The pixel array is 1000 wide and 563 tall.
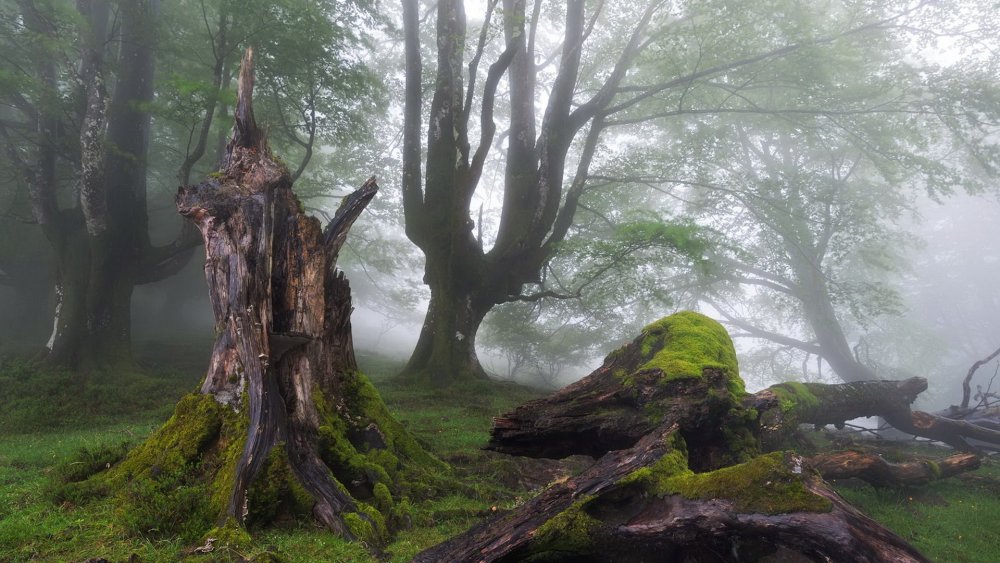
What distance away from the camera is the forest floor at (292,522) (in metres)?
3.52

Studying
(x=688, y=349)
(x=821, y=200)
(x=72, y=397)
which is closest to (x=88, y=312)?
(x=72, y=397)

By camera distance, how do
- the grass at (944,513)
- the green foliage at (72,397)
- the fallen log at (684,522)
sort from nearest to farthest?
the fallen log at (684,522)
the grass at (944,513)
the green foliage at (72,397)

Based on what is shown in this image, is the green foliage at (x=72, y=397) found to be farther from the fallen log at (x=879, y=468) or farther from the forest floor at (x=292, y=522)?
the fallen log at (x=879, y=468)

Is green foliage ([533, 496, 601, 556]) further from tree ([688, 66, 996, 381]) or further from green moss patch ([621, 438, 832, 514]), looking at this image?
tree ([688, 66, 996, 381])

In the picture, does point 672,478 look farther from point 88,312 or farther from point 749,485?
point 88,312

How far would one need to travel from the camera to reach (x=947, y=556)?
197 inches

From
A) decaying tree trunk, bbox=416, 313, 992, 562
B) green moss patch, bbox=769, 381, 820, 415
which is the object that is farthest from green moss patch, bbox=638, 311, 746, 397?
green moss patch, bbox=769, 381, 820, 415

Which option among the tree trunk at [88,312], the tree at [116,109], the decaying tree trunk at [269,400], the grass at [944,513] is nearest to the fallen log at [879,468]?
the grass at [944,513]

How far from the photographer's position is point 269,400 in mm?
4648

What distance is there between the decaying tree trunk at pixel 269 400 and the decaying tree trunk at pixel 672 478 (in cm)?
142

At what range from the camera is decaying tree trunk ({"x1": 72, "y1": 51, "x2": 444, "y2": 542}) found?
4090mm

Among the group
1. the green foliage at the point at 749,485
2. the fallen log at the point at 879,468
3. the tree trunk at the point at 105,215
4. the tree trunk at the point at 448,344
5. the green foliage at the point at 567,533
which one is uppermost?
the tree trunk at the point at 105,215

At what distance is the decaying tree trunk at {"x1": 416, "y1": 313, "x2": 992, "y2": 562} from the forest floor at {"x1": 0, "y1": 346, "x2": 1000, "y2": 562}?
779mm

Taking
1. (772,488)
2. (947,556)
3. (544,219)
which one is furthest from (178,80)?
(947,556)
